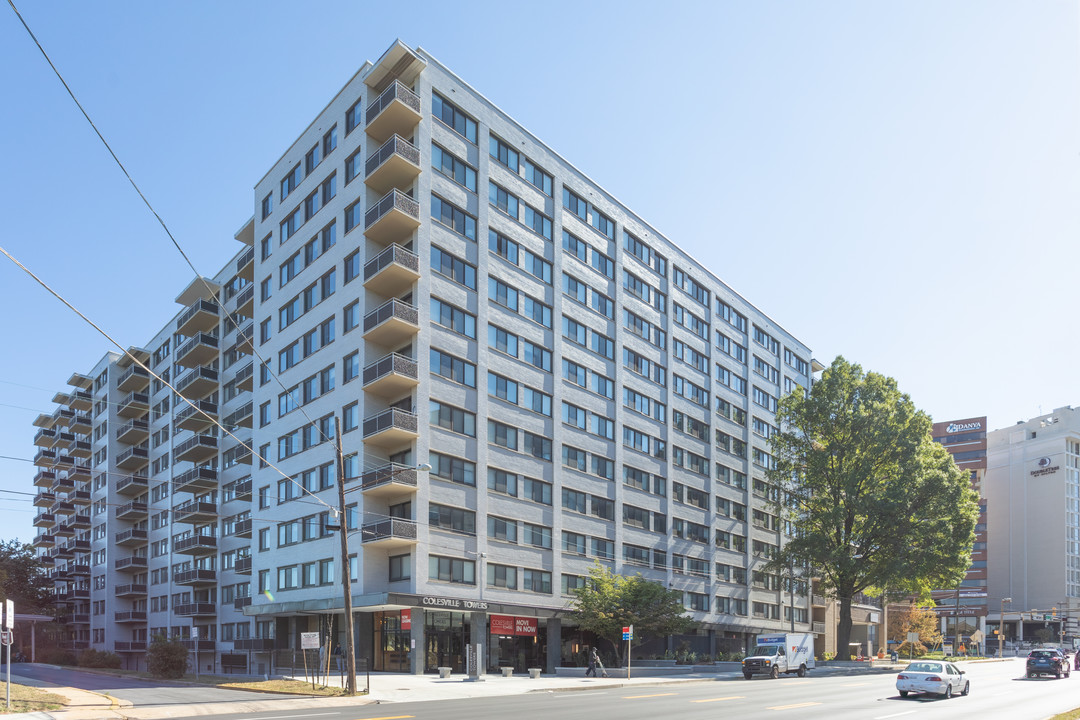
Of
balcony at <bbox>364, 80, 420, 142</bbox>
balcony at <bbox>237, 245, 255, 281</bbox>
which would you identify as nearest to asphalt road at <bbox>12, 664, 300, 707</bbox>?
balcony at <bbox>364, 80, 420, 142</bbox>

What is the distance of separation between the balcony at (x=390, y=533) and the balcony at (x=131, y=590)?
49.1 m

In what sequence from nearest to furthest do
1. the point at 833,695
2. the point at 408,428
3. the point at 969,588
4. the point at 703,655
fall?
the point at 833,695 → the point at 408,428 → the point at 703,655 → the point at 969,588

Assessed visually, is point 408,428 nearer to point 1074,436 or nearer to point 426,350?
point 426,350

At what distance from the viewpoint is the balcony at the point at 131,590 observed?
84.7 metres

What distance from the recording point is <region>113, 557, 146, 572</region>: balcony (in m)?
83.8

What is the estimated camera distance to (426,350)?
48938mm

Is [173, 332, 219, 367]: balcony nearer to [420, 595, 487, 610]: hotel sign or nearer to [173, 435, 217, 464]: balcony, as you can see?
[173, 435, 217, 464]: balcony

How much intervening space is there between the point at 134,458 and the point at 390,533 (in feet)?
175

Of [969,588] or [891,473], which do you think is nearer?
[891,473]

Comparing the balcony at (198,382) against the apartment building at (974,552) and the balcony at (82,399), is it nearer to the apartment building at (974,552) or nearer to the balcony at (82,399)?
the balcony at (82,399)

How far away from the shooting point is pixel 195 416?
7338cm

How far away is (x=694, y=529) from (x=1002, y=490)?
12967 cm

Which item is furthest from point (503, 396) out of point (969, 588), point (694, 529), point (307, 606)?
point (969, 588)

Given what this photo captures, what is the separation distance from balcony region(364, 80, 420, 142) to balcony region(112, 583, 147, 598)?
5658 centimetres
